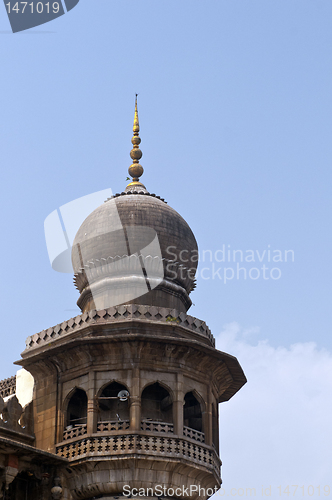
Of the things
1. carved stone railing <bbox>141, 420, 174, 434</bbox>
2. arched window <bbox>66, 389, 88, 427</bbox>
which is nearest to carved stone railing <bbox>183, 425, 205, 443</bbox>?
carved stone railing <bbox>141, 420, 174, 434</bbox>

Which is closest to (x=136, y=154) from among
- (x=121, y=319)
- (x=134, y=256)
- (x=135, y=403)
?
(x=134, y=256)

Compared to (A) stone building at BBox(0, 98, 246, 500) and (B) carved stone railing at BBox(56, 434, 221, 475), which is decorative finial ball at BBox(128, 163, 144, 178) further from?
(B) carved stone railing at BBox(56, 434, 221, 475)

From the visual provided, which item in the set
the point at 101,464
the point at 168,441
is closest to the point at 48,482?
the point at 101,464

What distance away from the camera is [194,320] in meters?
31.0

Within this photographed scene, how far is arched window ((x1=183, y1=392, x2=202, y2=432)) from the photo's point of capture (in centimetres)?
Answer: 3117

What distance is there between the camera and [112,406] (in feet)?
99.1

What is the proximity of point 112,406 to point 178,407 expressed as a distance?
231 centimetres

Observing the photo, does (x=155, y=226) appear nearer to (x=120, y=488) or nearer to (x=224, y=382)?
(x=224, y=382)

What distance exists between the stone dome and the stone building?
0.04 meters

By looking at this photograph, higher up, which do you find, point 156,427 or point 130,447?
point 156,427

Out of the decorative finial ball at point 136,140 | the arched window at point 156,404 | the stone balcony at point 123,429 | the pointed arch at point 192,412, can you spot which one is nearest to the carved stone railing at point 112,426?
the stone balcony at point 123,429

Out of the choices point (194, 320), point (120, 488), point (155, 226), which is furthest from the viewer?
point (155, 226)

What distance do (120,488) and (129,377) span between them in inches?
137

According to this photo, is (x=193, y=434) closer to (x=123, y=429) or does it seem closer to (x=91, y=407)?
(x=123, y=429)
